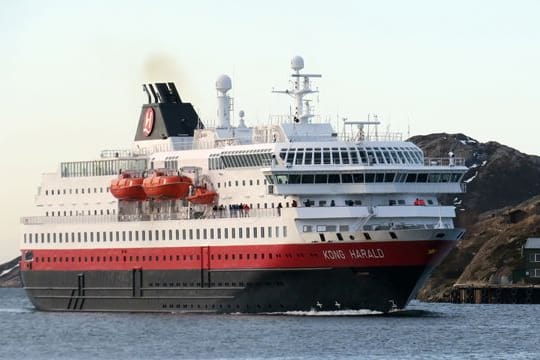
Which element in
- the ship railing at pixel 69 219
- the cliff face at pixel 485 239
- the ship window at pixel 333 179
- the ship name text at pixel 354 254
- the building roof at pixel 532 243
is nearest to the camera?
the ship name text at pixel 354 254

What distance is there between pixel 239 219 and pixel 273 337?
469 inches

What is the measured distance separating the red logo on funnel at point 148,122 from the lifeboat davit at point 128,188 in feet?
14.1

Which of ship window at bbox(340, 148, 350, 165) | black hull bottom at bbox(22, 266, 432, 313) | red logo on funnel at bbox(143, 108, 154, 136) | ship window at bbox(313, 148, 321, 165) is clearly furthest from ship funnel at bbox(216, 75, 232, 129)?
ship window at bbox(340, 148, 350, 165)

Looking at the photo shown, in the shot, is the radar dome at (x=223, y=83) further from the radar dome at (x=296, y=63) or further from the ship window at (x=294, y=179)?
the ship window at (x=294, y=179)

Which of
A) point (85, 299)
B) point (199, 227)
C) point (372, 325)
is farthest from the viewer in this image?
point (85, 299)

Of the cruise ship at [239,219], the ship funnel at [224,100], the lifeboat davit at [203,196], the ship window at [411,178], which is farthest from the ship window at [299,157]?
the ship funnel at [224,100]

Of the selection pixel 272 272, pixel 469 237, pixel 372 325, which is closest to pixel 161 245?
pixel 272 272

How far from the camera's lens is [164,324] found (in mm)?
83188

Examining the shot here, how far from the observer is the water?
70625 millimetres

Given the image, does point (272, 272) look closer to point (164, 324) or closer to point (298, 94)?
point (164, 324)

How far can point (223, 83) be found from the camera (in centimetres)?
9494

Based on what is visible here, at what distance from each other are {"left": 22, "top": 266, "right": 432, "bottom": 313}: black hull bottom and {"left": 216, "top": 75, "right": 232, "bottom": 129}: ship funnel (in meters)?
9.36

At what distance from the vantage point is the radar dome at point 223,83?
94.9 m

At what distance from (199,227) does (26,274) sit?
1483 cm
